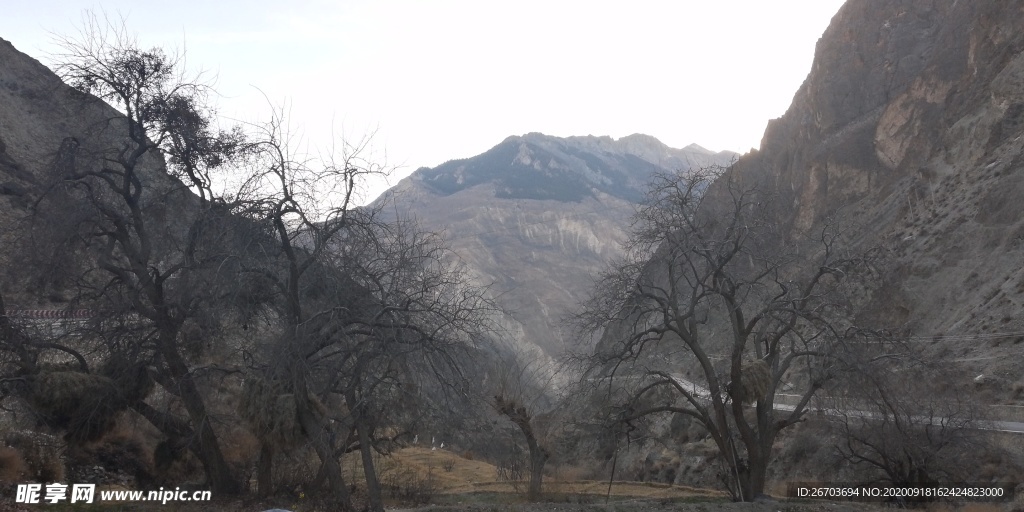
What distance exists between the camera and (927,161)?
50375 millimetres

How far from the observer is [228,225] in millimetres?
12688

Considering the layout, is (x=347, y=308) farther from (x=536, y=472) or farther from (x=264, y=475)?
(x=536, y=472)

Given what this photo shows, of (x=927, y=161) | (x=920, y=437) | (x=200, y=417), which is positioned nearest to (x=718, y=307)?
(x=920, y=437)

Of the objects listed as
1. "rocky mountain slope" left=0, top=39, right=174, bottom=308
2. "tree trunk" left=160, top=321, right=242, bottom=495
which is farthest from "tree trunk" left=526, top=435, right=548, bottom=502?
"rocky mountain slope" left=0, top=39, right=174, bottom=308

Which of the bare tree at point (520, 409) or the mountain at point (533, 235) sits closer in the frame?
the bare tree at point (520, 409)

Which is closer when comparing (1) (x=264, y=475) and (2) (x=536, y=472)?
(1) (x=264, y=475)

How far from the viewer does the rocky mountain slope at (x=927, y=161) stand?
34188 mm

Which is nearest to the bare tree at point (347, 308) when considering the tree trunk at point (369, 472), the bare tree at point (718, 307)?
the tree trunk at point (369, 472)

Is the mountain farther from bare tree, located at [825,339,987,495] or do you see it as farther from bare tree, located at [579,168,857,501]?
bare tree, located at [579,168,857,501]

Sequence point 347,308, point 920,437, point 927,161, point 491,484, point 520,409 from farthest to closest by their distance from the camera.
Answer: point 927,161 < point 520,409 < point 491,484 < point 920,437 < point 347,308

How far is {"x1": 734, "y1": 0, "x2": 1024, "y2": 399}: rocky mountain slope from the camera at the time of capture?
112 ft

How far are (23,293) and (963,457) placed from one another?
2883cm

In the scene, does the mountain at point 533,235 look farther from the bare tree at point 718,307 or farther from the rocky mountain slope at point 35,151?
the bare tree at point 718,307

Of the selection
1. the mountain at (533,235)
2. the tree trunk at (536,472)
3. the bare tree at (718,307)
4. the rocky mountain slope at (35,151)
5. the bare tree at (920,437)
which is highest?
the mountain at (533,235)
